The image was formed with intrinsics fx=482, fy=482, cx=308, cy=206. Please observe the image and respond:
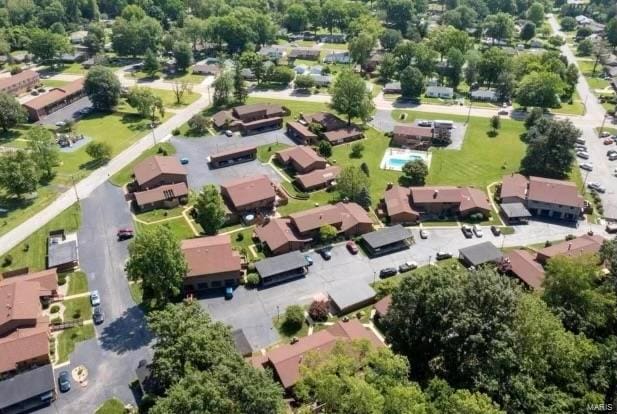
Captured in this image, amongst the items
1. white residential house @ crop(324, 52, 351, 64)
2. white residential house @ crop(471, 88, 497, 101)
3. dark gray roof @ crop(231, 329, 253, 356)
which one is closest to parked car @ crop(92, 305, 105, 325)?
dark gray roof @ crop(231, 329, 253, 356)

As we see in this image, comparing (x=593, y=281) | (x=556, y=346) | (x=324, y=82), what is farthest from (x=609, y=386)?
(x=324, y=82)

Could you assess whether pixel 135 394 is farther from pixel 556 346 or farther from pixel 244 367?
pixel 556 346

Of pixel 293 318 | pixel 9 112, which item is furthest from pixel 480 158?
pixel 9 112

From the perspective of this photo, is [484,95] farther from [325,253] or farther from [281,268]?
[281,268]

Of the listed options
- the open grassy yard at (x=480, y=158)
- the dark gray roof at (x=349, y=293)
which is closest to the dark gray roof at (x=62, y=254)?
the dark gray roof at (x=349, y=293)

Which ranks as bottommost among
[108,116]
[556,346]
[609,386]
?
[108,116]

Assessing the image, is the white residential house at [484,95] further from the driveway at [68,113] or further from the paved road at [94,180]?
the driveway at [68,113]
